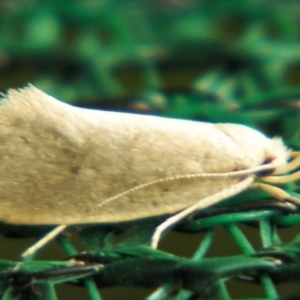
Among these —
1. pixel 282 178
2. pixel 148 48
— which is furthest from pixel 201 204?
pixel 148 48

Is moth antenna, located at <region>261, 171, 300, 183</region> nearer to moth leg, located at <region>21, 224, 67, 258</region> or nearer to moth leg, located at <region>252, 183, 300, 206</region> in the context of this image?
moth leg, located at <region>252, 183, 300, 206</region>

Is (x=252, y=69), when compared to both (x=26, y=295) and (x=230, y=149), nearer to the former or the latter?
(x=230, y=149)

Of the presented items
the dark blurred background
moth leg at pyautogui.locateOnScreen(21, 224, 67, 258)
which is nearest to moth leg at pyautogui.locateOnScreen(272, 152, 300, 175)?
moth leg at pyautogui.locateOnScreen(21, 224, 67, 258)


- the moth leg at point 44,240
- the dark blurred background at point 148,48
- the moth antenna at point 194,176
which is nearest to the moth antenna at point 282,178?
the moth antenna at point 194,176

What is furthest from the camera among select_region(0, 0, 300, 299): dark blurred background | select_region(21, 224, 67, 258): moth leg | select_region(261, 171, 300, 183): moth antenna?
select_region(0, 0, 300, 299): dark blurred background

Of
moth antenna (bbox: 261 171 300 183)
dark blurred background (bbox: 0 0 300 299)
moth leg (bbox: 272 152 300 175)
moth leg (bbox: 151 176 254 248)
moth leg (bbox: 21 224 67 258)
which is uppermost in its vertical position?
dark blurred background (bbox: 0 0 300 299)

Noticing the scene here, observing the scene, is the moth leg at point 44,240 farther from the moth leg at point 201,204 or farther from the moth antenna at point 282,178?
the moth antenna at point 282,178

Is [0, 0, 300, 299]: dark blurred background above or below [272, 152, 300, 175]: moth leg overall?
above
